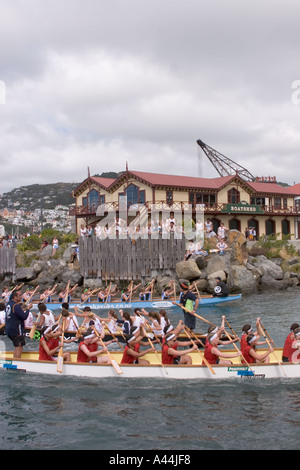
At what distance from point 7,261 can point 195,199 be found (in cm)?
2061

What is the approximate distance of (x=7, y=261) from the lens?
40469 millimetres

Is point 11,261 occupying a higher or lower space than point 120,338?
higher

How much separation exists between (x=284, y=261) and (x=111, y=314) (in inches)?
1061

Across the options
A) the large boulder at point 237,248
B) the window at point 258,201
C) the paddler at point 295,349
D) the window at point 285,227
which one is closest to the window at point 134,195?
the large boulder at point 237,248

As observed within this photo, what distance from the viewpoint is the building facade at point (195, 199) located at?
1828 inches

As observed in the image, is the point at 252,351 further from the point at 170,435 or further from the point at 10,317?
the point at 10,317

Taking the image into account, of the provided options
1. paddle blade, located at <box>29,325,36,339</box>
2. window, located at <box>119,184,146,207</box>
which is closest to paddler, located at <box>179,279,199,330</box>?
paddle blade, located at <box>29,325,36,339</box>

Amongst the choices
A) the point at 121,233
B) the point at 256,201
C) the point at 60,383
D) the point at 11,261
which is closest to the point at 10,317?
the point at 60,383

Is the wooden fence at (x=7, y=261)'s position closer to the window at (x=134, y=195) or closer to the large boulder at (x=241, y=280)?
the window at (x=134, y=195)

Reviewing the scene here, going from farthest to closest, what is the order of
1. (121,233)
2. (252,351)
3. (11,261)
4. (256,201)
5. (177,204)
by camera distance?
(256,201) < (177,204) < (11,261) < (121,233) < (252,351)

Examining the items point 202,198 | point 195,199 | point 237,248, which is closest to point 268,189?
point 202,198

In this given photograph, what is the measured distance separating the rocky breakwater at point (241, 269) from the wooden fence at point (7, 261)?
1569 cm

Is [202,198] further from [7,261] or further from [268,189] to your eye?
[7,261]

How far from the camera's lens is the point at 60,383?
45.0 ft
